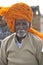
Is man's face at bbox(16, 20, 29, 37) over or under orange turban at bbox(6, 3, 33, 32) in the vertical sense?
under

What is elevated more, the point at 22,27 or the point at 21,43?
the point at 22,27

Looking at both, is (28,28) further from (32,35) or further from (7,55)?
(7,55)

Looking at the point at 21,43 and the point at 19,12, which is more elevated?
the point at 19,12

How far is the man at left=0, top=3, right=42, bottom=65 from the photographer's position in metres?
1.13

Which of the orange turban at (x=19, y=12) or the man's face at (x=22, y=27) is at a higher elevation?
the orange turban at (x=19, y=12)

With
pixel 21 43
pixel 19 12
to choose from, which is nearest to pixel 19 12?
pixel 19 12

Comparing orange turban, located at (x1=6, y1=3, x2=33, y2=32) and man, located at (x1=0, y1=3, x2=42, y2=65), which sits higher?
orange turban, located at (x1=6, y1=3, x2=33, y2=32)

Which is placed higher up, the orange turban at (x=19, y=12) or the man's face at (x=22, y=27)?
the orange turban at (x=19, y=12)

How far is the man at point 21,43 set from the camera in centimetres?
113

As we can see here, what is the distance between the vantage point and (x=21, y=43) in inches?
46.4

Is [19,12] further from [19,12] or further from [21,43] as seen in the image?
[21,43]

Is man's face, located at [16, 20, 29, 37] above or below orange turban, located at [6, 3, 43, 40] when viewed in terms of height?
below

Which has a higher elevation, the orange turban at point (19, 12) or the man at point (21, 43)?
the orange turban at point (19, 12)

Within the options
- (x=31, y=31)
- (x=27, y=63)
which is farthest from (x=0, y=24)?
(x=27, y=63)
